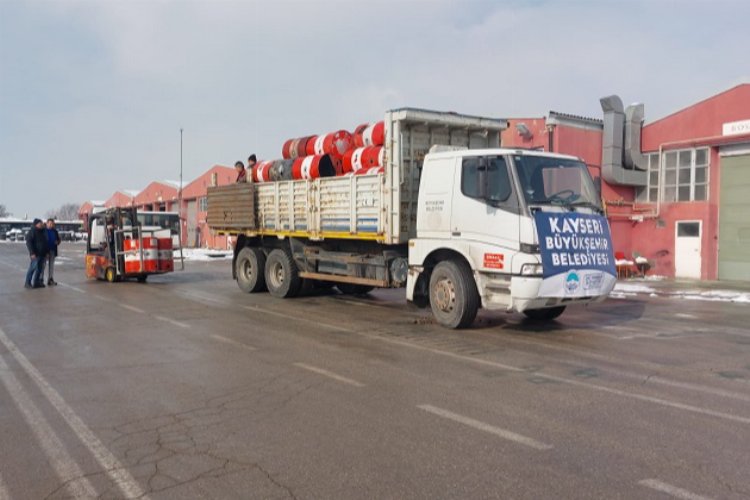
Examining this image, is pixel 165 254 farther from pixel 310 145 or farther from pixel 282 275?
pixel 310 145

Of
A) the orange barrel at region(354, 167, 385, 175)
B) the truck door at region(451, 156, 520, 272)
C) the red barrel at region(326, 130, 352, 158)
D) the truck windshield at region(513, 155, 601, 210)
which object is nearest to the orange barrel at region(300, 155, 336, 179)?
the red barrel at region(326, 130, 352, 158)

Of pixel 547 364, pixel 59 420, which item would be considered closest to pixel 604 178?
pixel 547 364

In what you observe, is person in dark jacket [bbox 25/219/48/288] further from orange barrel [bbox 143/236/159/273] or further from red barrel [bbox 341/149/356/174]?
red barrel [bbox 341/149/356/174]

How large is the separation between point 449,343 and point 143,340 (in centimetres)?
434

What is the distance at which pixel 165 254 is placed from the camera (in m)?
19.5

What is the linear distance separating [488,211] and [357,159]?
3884mm

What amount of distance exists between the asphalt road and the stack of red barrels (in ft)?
10.8

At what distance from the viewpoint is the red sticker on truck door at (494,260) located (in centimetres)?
958

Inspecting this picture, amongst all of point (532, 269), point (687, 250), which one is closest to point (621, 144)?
point (687, 250)

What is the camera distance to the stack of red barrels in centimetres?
1256

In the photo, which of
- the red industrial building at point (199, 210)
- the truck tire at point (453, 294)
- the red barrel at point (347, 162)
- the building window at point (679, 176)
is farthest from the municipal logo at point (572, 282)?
the red industrial building at point (199, 210)

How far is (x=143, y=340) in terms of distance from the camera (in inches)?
374

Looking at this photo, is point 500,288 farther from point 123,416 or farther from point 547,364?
point 123,416

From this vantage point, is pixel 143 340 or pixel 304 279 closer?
pixel 143 340
